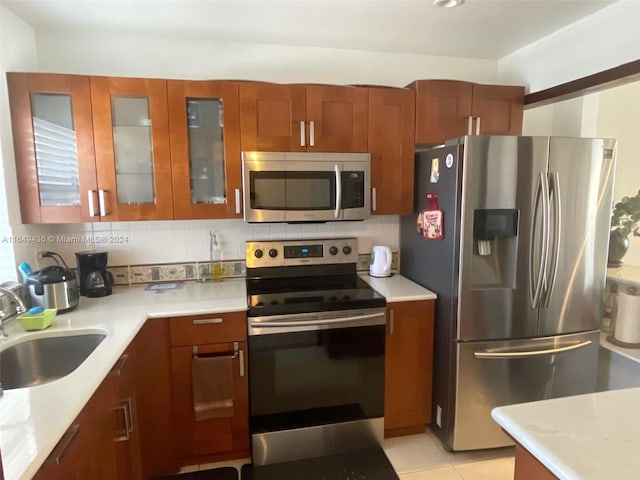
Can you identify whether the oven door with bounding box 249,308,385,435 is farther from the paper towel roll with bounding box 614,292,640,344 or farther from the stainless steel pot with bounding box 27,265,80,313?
the paper towel roll with bounding box 614,292,640,344

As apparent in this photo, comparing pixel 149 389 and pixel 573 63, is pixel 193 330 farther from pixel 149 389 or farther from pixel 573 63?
pixel 573 63

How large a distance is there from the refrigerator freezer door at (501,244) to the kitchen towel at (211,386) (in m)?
1.27

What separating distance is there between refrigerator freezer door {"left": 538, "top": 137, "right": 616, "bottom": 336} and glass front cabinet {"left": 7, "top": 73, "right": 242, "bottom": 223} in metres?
1.77

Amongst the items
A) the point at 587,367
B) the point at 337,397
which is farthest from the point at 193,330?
the point at 587,367

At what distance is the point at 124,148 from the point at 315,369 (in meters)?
1.63

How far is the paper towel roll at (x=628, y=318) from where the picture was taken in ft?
6.93

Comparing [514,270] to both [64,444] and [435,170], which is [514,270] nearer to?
[435,170]

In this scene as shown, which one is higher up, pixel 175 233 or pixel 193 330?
pixel 175 233

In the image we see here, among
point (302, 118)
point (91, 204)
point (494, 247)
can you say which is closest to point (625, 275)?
point (494, 247)

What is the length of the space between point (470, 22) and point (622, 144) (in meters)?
1.48

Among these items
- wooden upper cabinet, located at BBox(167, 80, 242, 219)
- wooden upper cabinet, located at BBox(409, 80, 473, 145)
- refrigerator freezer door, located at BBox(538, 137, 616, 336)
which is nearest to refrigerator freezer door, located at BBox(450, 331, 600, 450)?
refrigerator freezer door, located at BBox(538, 137, 616, 336)

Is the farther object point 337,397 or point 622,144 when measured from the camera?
point 622,144

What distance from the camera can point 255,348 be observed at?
1.99 m

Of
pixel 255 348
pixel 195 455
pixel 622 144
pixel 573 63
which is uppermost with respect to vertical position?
pixel 573 63
